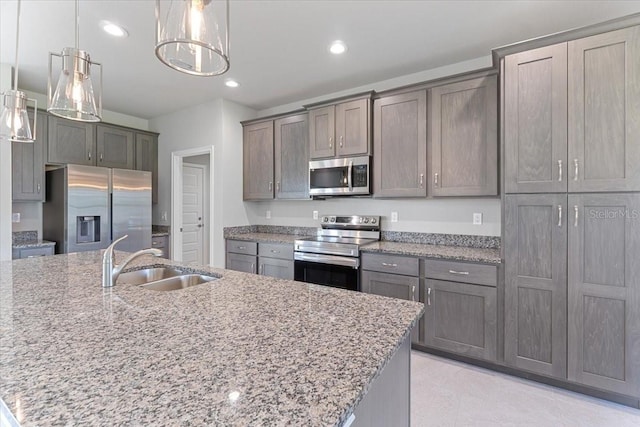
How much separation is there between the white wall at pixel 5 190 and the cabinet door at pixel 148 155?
159 cm

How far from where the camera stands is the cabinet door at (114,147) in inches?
163

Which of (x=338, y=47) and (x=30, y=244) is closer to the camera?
(x=338, y=47)

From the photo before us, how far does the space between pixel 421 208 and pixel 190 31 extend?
2.77 m

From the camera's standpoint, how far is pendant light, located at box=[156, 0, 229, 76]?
0.96 meters

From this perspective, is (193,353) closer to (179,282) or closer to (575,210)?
(179,282)

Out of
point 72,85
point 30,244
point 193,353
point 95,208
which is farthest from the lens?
point 95,208

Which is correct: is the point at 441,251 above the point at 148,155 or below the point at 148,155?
below

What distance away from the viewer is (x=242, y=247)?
12.9 ft

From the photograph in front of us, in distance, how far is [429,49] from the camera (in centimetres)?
275

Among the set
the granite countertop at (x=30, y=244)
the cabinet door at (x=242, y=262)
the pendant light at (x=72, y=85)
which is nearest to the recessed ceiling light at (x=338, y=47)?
the pendant light at (x=72, y=85)

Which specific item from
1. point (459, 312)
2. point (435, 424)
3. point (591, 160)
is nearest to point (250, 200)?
point (459, 312)

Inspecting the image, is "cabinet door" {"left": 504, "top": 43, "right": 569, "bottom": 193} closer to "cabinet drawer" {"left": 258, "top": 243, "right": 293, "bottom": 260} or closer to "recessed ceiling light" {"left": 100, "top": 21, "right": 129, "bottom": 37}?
"cabinet drawer" {"left": 258, "top": 243, "right": 293, "bottom": 260}

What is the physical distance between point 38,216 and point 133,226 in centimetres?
109

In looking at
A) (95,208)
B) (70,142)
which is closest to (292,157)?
(95,208)
